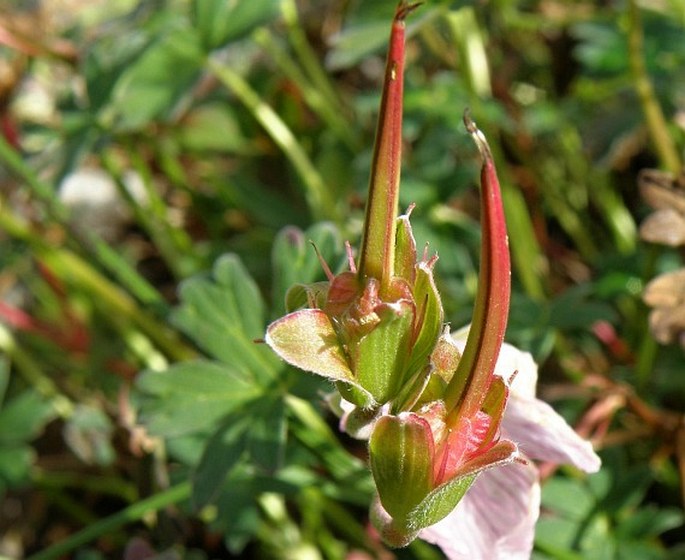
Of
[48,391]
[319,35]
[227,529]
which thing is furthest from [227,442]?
[319,35]

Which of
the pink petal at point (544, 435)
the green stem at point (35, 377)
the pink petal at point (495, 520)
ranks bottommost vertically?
the green stem at point (35, 377)

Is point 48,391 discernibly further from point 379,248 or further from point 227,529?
point 379,248

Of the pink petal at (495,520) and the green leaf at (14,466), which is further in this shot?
the green leaf at (14,466)

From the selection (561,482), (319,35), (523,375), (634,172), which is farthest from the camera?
(319,35)

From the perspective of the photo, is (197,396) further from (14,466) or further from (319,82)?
(319,82)

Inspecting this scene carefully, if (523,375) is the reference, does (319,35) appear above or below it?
below

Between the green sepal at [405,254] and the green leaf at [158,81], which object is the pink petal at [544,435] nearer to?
the green sepal at [405,254]

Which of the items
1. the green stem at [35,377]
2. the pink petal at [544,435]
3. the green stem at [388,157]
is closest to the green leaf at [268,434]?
the pink petal at [544,435]
